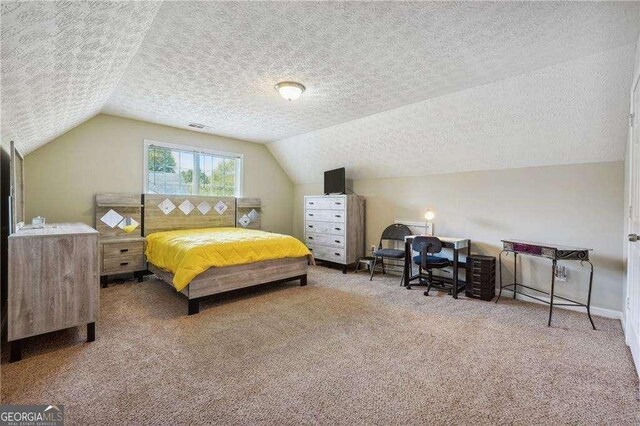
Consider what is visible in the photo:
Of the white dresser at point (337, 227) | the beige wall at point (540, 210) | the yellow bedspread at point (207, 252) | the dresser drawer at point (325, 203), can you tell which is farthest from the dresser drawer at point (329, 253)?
the beige wall at point (540, 210)

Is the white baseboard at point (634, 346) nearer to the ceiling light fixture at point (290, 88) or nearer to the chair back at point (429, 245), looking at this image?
the chair back at point (429, 245)

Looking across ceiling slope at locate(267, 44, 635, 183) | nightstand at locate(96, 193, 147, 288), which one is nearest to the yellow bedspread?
nightstand at locate(96, 193, 147, 288)

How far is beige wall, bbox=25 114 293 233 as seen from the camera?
399 cm

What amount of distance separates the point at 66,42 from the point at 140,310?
8.40 ft

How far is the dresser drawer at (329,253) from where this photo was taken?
17.1 ft

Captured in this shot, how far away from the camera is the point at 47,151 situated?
13.2ft

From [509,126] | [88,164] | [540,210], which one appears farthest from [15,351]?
[540,210]

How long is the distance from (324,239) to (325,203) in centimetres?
67

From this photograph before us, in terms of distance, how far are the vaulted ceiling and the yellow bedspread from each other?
1723 millimetres

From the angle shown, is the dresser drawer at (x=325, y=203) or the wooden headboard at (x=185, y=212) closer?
the wooden headboard at (x=185, y=212)

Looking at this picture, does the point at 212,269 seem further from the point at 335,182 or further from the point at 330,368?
the point at 335,182

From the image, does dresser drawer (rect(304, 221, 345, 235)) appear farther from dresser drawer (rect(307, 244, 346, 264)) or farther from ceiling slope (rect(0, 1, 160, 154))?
ceiling slope (rect(0, 1, 160, 154))

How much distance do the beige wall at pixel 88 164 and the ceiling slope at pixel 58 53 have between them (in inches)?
50.6

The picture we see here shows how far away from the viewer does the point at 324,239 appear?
5520 millimetres
